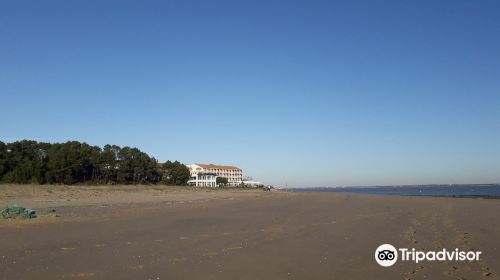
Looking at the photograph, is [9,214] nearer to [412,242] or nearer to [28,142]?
[412,242]

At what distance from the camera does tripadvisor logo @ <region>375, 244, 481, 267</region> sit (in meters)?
9.66

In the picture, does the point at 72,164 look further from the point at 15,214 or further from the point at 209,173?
the point at 209,173

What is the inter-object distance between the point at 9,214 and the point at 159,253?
11014 mm

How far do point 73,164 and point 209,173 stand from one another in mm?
101173

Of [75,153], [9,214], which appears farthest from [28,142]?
[9,214]

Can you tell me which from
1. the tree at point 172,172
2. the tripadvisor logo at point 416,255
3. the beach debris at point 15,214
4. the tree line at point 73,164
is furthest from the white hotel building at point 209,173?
the tripadvisor logo at point 416,255

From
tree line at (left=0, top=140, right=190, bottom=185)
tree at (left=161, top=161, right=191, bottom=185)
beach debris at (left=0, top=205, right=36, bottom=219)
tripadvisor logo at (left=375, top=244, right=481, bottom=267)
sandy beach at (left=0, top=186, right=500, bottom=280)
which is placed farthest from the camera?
tree at (left=161, top=161, right=191, bottom=185)

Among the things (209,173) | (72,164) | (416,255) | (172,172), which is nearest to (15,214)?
(416,255)

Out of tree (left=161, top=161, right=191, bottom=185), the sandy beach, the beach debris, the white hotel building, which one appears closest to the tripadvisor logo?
the sandy beach

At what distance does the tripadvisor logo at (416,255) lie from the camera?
9664 mm

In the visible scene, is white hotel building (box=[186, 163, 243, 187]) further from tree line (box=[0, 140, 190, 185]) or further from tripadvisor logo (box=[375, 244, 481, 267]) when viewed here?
tripadvisor logo (box=[375, 244, 481, 267])

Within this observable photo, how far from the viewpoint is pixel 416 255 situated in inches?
398

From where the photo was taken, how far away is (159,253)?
10.1 m

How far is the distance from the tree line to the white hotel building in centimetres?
4473
